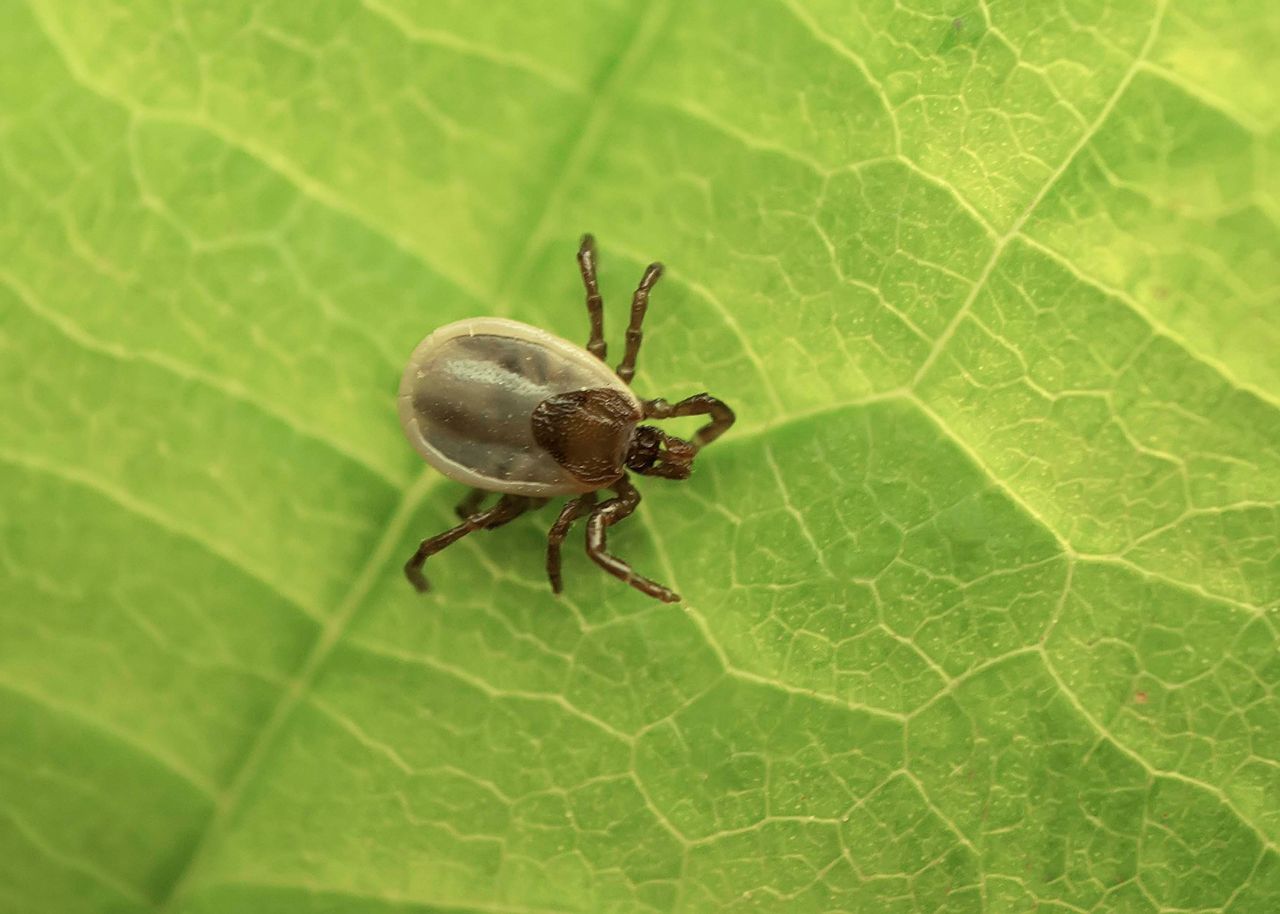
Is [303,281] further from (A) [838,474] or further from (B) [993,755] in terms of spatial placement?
(B) [993,755]

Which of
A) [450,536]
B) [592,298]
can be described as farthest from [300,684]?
[592,298]

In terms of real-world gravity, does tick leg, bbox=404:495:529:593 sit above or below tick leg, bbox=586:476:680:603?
below

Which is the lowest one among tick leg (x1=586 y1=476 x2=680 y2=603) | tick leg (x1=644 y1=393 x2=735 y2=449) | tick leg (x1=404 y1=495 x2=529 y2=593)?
tick leg (x1=404 y1=495 x2=529 y2=593)

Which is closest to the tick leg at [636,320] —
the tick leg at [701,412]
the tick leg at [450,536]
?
the tick leg at [701,412]

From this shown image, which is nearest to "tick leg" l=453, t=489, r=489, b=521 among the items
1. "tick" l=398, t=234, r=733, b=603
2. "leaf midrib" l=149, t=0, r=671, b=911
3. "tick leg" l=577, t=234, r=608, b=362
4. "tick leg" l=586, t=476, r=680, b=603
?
"tick" l=398, t=234, r=733, b=603

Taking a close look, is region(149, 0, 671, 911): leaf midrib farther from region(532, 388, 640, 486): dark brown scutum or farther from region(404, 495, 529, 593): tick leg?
region(532, 388, 640, 486): dark brown scutum

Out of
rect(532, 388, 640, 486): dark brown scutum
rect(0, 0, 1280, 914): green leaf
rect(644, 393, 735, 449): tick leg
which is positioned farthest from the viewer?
rect(532, 388, 640, 486): dark brown scutum

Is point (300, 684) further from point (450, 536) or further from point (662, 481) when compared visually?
point (662, 481)
